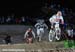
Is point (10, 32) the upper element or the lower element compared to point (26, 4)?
lower

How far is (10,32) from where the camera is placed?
18.1 m

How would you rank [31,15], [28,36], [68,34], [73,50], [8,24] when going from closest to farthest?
[73,50] → [28,36] → [68,34] → [8,24] → [31,15]

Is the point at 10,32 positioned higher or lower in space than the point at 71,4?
lower

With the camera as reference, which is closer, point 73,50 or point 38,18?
point 73,50

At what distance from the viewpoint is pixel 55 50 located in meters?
12.9

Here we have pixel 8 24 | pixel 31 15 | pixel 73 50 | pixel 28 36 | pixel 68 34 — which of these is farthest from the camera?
pixel 31 15

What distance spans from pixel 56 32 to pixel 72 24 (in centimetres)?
331

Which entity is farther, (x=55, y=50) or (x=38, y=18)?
(x=38, y=18)

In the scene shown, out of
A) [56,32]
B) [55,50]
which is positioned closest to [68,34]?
[56,32]

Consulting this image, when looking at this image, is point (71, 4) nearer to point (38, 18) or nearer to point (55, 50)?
point (38, 18)

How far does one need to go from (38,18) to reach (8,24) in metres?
1.71

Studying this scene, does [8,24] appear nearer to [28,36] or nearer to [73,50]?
[28,36]

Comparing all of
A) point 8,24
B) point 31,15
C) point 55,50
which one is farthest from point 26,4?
point 55,50

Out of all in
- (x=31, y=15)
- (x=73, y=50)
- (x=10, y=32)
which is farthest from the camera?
(x=31, y=15)
